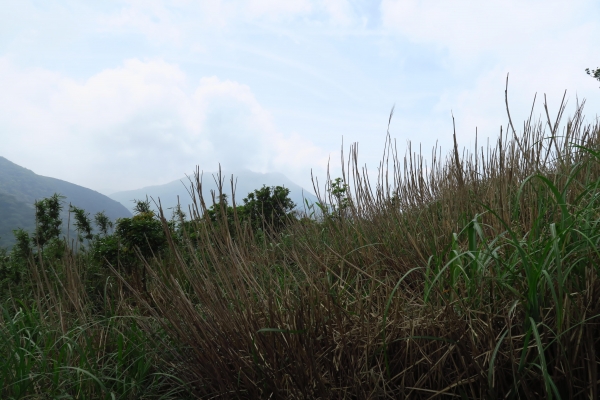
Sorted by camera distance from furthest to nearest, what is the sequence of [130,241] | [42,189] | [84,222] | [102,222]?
[42,189]
[102,222]
[84,222]
[130,241]

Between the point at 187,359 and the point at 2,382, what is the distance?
97cm

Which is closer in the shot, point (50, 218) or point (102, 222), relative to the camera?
point (50, 218)

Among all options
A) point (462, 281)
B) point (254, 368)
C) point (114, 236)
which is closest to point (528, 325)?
point (462, 281)

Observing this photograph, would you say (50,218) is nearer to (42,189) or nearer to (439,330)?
(439,330)

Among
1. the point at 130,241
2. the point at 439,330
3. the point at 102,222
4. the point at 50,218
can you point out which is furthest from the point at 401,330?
the point at 102,222

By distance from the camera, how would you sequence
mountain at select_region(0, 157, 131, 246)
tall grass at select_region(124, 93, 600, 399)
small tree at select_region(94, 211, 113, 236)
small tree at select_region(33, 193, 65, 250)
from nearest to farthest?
tall grass at select_region(124, 93, 600, 399) → small tree at select_region(33, 193, 65, 250) → small tree at select_region(94, 211, 113, 236) → mountain at select_region(0, 157, 131, 246)

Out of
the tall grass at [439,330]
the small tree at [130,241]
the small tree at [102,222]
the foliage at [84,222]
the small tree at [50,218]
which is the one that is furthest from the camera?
the small tree at [102,222]

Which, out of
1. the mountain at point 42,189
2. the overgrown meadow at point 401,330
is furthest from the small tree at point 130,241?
the mountain at point 42,189

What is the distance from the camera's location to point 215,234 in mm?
2230

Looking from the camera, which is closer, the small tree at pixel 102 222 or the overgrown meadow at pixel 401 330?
the overgrown meadow at pixel 401 330

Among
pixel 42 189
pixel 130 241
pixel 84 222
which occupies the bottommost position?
pixel 130 241

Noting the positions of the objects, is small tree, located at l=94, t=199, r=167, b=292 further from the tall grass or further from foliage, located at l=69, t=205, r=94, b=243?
the tall grass

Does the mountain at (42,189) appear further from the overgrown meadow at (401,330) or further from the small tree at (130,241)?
the overgrown meadow at (401,330)

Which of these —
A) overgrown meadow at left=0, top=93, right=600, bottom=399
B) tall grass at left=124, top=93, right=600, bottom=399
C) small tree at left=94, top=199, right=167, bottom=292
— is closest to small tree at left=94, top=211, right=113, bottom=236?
small tree at left=94, top=199, right=167, bottom=292
